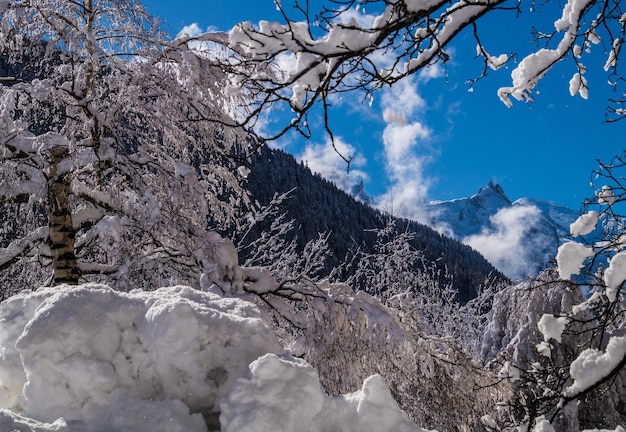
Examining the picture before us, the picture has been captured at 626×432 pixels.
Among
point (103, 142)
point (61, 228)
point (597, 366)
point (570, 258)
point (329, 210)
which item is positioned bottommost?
point (597, 366)

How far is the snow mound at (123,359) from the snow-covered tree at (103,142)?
2332mm

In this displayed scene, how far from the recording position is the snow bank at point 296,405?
66.9 inches

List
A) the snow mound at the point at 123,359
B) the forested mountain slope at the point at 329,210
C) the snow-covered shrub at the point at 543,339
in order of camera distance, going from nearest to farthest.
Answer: the snow mound at the point at 123,359, the snow-covered shrub at the point at 543,339, the forested mountain slope at the point at 329,210

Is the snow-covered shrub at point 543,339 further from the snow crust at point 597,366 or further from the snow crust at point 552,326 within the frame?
the snow crust at point 597,366

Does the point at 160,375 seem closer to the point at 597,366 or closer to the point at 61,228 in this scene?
the point at 597,366

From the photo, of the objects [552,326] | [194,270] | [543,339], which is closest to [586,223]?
[552,326]

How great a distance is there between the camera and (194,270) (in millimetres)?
5090

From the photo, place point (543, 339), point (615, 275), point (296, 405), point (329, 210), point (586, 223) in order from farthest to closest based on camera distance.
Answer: point (329, 210), point (543, 339), point (586, 223), point (615, 275), point (296, 405)

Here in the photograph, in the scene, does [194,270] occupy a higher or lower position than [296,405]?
higher

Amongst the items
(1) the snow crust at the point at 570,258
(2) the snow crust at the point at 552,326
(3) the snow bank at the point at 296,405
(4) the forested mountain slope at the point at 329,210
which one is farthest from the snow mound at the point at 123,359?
(4) the forested mountain slope at the point at 329,210

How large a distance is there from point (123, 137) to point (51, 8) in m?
1.29

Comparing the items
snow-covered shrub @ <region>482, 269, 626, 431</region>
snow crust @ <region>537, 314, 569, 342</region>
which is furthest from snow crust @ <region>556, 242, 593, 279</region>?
snow-covered shrub @ <region>482, 269, 626, 431</region>

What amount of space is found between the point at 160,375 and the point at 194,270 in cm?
320

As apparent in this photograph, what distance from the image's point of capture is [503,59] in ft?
10.5
